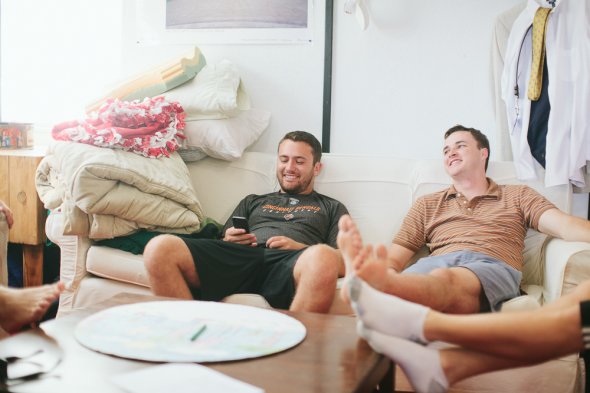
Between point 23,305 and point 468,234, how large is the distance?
1.41 meters

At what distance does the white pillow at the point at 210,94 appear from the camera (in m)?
2.08

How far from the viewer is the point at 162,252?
4.63 ft

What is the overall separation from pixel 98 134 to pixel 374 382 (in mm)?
1473

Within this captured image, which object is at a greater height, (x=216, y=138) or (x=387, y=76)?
(x=387, y=76)

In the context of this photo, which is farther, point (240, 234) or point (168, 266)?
point (240, 234)

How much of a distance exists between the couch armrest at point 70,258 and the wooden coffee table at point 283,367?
2.62ft

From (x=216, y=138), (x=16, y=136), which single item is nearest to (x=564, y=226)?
(x=216, y=138)

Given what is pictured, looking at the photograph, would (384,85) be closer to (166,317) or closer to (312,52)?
(312,52)

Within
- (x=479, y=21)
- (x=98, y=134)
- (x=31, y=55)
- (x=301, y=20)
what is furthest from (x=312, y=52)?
(x=31, y=55)

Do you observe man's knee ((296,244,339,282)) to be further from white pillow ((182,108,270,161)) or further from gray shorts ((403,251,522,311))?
white pillow ((182,108,270,161))

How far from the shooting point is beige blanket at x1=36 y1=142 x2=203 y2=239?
1.56m

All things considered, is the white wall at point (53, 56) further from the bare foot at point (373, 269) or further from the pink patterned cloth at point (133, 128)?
the bare foot at point (373, 269)

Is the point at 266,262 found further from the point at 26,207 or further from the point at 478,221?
the point at 26,207

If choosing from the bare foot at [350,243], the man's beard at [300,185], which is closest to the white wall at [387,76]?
the man's beard at [300,185]
